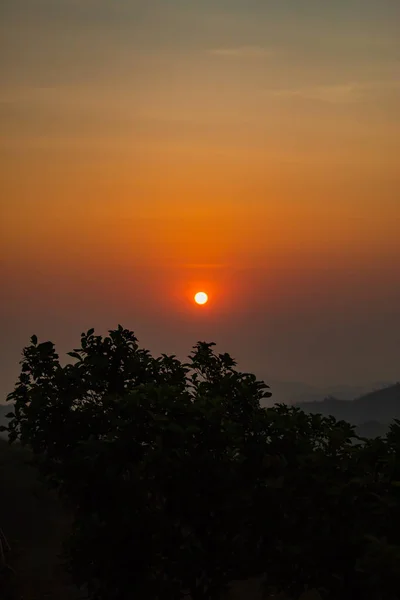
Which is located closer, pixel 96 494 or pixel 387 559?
pixel 387 559

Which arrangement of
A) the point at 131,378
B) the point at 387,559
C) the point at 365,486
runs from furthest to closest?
1. the point at 131,378
2. the point at 365,486
3. the point at 387,559

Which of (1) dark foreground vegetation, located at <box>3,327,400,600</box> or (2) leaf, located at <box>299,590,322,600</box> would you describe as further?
(2) leaf, located at <box>299,590,322,600</box>

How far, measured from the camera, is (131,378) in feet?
73.7

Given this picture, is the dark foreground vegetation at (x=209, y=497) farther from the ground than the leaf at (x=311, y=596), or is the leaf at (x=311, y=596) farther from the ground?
the dark foreground vegetation at (x=209, y=497)

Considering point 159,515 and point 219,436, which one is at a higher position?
point 219,436

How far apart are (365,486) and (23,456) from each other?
37.6 metres

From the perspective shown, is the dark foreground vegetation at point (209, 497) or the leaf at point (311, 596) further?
the leaf at point (311, 596)

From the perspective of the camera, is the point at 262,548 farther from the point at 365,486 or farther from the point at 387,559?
the point at 387,559

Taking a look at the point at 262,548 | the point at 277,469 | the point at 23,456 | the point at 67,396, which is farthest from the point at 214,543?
the point at 23,456

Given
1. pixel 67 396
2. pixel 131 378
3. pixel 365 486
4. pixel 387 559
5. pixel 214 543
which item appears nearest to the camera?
pixel 387 559

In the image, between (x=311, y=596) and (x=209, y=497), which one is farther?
(x=311, y=596)

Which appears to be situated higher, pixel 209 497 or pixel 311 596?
pixel 209 497

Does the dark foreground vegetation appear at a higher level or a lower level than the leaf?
higher

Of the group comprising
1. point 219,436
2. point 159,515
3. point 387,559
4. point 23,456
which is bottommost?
point 387,559
